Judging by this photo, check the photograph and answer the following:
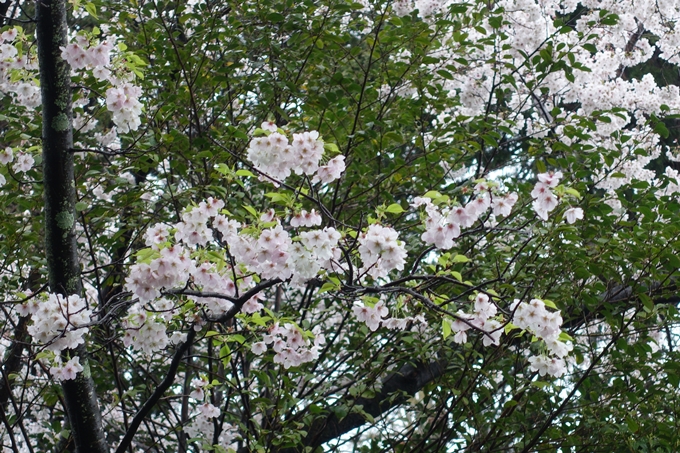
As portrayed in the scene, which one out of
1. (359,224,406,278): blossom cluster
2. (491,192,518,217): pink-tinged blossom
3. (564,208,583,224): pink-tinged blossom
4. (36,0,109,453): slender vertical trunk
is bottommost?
(359,224,406,278): blossom cluster

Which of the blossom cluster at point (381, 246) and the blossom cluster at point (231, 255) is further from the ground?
the blossom cluster at point (231, 255)

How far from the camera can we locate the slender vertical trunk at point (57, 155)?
2.41 m

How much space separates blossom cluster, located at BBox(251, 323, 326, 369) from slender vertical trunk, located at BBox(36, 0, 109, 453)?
2.06 ft

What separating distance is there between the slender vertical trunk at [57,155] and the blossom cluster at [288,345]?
2.06ft

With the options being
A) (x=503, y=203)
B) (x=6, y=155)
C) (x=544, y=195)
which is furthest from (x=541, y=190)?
(x=6, y=155)

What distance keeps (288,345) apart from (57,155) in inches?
40.4

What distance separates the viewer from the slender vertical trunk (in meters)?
2.41

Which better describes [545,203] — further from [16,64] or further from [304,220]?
[16,64]

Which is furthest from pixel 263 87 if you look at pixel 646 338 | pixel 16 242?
pixel 646 338

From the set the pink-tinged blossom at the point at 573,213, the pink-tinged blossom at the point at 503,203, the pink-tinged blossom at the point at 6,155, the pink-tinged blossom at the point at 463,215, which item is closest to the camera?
the pink-tinged blossom at the point at 463,215

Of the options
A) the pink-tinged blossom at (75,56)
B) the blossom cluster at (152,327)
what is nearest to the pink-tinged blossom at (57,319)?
the blossom cluster at (152,327)

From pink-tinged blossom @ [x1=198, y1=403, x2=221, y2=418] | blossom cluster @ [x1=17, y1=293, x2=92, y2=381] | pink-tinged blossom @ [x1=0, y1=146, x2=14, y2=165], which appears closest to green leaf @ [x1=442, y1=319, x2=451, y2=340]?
blossom cluster @ [x1=17, y1=293, x2=92, y2=381]

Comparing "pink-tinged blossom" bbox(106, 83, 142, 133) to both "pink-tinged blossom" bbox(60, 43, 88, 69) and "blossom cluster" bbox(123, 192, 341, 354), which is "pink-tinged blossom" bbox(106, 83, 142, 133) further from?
"blossom cluster" bbox(123, 192, 341, 354)

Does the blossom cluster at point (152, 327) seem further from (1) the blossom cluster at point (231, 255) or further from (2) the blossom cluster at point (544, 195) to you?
(2) the blossom cluster at point (544, 195)
